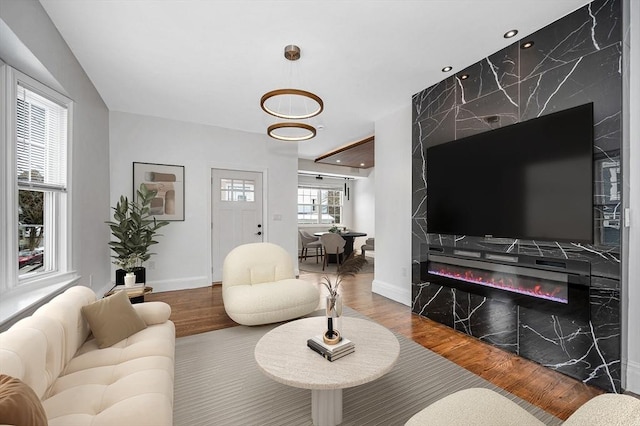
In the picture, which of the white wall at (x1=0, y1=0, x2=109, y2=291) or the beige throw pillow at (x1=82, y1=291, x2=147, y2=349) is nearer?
the beige throw pillow at (x1=82, y1=291, x2=147, y2=349)

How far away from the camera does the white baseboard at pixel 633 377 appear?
1.94m

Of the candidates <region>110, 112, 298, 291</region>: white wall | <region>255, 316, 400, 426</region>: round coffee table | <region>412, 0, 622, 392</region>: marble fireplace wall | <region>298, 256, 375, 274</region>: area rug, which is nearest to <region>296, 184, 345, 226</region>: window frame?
<region>298, 256, 375, 274</region>: area rug

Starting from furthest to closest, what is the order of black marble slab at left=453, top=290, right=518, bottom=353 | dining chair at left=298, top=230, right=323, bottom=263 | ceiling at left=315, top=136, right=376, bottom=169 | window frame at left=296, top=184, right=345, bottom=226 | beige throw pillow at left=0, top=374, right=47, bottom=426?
window frame at left=296, top=184, right=345, bottom=226 < dining chair at left=298, top=230, right=323, bottom=263 < ceiling at left=315, top=136, right=376, bottom=169 < black marble slab at left=453, top=290, right=518, bottom=353 < beige throw pillow at left=0, top=374, right=47, bottom=426

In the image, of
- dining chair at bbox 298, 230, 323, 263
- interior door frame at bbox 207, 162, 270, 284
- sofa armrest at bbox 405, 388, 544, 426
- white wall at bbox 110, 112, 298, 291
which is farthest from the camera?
dining chair at bbox 298, 230, 323, 263

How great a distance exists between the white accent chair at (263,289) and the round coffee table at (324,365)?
970 millimetres

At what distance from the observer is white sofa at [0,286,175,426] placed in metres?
1.17

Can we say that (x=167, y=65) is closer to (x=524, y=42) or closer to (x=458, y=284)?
(x=524, y=42)

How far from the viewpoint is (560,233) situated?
2271mm

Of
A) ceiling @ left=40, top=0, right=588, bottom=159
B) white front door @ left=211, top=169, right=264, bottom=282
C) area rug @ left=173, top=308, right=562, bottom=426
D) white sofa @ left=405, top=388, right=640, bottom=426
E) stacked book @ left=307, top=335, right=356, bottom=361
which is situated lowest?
area rug @ left=173, top=308, right=562, bottom=426

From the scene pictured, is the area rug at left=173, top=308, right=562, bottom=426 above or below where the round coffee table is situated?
below

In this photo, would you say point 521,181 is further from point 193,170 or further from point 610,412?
point 193,170

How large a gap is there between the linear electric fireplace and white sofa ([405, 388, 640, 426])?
148 centimetres

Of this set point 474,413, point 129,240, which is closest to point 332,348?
point 474,413

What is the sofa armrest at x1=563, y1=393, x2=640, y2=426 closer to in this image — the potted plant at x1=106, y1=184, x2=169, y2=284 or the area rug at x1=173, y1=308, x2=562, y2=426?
the area rug at x1=173, y1=308, x2=562, y2=426
